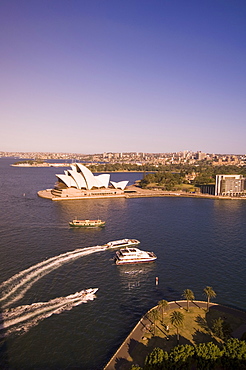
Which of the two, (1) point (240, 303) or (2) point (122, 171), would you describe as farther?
(2) point (122, 171)

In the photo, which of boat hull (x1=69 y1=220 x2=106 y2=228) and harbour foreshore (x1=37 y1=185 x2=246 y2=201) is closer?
boat hull (x1=69 y1=220 x2=106 y2=228)

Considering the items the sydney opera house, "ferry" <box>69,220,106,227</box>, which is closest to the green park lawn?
"ferry" <box>69,220,106,227</box>

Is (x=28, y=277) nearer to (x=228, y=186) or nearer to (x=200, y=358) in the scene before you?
(x=200, y=358)

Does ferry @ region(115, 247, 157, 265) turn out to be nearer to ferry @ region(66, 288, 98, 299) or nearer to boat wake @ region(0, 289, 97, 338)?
ferry @ region(66, 288, 98, 299)

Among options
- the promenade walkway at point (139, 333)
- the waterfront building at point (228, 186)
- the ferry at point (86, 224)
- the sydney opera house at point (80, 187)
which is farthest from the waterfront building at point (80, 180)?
the promenade walkway at point (139, 333)

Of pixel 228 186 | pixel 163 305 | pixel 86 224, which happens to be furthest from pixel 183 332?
pixel 228 186

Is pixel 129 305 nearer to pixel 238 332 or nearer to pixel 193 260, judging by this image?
pixel 238 332

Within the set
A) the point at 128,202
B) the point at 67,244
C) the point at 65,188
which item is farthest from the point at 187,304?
the point at 65,188
